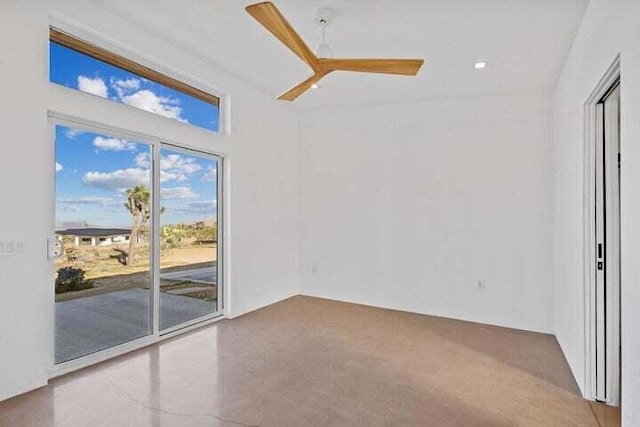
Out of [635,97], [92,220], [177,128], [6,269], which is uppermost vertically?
[177,128]

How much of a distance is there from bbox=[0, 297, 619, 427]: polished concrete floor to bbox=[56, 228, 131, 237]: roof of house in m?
1.10

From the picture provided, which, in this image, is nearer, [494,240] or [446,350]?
[446,350]

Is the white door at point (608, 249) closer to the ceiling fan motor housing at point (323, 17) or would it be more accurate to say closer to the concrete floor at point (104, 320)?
the ceiling fan motor housing at point (323, 17)

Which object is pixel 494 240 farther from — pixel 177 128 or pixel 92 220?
pixel 92 220

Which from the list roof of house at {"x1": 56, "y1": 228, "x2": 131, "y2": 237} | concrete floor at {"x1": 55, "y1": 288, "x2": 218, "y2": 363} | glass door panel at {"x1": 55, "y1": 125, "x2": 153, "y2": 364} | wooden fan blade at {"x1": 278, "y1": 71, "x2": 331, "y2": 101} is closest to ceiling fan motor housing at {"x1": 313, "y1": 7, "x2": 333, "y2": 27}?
wooden fan blade at {"x1": 278, "y1": 71, "x2": 331, "y2": 101}

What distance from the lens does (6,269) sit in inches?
98.7

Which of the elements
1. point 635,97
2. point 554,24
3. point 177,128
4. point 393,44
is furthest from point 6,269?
point 554,24

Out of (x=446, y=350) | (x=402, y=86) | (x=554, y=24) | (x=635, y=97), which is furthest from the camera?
(x=402, y=86)

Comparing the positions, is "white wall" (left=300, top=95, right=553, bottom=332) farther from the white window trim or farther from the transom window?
the transom window

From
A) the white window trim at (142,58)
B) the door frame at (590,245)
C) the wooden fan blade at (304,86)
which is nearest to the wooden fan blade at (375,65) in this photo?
the wooden fan blade at (304,86)

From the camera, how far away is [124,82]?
3365 mm

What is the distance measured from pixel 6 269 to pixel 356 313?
3.61 m

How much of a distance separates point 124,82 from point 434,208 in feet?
12.4

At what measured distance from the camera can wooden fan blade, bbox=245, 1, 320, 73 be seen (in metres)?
1.95
